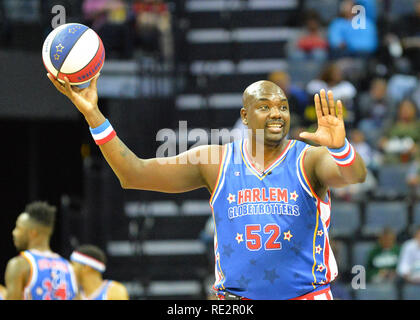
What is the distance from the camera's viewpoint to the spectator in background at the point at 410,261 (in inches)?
471

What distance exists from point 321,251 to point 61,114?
903 centimetres

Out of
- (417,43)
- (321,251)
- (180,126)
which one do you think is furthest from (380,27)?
(321,251)

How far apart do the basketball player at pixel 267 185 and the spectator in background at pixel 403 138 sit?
27.1 ft

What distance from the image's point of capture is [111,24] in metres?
15.1

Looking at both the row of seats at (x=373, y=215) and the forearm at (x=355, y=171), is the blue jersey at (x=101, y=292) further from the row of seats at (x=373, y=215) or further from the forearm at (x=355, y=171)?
the forearm at (x=355, y=171)

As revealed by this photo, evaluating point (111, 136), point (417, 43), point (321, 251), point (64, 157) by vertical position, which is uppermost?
point (417, 43)

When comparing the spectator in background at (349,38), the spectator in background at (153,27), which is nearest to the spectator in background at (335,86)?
the spectator in background at (349,38)

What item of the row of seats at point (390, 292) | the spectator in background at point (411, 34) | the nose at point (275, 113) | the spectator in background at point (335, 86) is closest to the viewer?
the nose at point (275, 113)

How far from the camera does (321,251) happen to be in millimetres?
5523

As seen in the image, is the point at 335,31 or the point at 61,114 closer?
the point at 61,114

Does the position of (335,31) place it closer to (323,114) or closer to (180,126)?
(180,126)

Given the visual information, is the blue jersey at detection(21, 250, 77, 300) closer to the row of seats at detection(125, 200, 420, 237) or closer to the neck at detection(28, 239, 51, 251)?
the neck at detection(28, 239, 51, 251)

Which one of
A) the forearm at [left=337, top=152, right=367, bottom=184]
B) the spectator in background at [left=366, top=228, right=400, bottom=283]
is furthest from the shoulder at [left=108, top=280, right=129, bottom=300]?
the spectator in background at [left=366, top=228, right=400, bottom=283]

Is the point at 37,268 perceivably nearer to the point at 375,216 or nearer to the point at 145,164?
the point at 145,164
